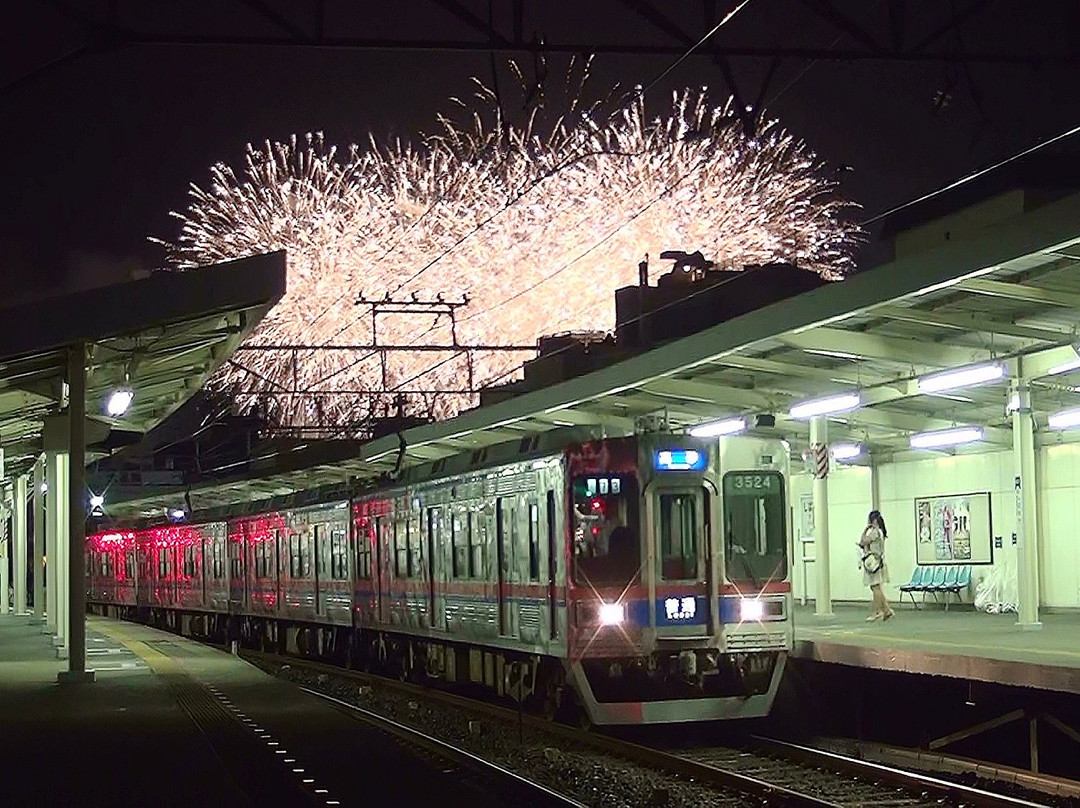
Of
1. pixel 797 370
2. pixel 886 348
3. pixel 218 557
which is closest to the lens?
pixel 886 348

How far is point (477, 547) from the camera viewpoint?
1647 centimetres

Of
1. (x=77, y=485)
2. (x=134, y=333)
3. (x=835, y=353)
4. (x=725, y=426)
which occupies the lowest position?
(x=77, y=485)

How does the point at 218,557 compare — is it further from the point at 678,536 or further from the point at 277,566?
the point at 678,536

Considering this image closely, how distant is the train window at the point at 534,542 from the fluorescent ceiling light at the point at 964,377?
3684 mm

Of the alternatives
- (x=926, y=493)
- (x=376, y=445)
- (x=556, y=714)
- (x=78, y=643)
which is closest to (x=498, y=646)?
(x=556, y=714)

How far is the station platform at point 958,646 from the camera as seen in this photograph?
39.5 ft

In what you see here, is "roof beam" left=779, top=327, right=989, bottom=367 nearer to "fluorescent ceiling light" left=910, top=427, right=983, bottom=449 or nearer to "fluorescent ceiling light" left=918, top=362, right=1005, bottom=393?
"fluorescent ceiling light" left=918, top=362, right=1005, bottom=393

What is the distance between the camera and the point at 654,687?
14094 mm

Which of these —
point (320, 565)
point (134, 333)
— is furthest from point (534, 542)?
point (320, 565)

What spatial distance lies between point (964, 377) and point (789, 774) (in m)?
3.94

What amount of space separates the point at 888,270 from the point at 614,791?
14.7ft

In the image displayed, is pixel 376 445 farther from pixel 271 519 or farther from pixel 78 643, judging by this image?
pixel 78 643

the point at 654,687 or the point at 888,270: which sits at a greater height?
A: the point at 888,270

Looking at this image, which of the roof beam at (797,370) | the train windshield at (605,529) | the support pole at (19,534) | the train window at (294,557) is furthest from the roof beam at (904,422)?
the support pole at (19,534)
